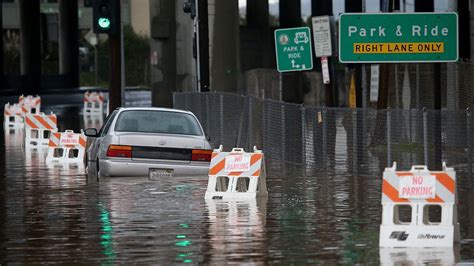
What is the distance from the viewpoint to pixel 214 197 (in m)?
19.9

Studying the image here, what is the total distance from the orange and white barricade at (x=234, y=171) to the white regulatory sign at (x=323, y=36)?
900cm

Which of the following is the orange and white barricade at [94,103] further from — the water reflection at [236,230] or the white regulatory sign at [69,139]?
the water reflection at [236,230]

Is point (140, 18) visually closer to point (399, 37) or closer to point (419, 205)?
point (399, 37)

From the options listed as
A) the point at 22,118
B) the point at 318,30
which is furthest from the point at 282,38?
the point at 22,118

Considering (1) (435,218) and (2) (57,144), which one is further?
(2) (57,144)

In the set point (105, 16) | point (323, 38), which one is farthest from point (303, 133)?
point (105, 16)

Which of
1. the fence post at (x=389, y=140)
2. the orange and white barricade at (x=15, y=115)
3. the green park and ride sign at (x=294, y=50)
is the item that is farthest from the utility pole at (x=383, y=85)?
the orange and white barricade at (x=15, y=115)

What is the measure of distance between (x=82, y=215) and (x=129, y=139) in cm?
568

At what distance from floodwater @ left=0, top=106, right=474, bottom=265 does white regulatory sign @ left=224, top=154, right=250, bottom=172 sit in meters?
0.53

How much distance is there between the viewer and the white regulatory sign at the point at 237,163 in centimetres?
1986

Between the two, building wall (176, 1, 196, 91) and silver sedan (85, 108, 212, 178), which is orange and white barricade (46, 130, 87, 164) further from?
building wall (176, 1, 196, 91)

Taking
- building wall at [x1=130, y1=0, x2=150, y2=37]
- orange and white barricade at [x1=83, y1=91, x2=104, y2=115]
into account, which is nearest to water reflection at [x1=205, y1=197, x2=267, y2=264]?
orange and white barricade at [x1=83, y1=91, x2=104, y2=115]

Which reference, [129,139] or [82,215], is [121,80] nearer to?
[129,139]

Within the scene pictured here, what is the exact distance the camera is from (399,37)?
77.2 feet
